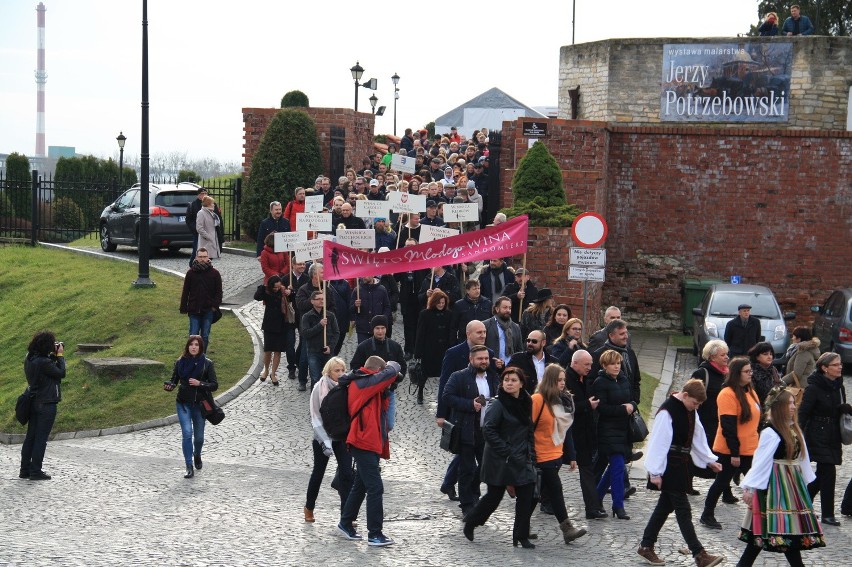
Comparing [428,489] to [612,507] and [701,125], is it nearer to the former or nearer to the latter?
[612,507]

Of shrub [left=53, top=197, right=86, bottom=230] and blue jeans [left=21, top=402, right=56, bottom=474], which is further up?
shrub [left=53, top=197, right=86, bottom=230]

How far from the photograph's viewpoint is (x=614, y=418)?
11.5 meters

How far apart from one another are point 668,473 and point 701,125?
68.0 ft

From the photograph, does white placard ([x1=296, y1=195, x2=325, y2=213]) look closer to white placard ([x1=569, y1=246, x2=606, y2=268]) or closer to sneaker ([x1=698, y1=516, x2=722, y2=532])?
white placard ([x1=569, y1=246, x2=606, y2=268])

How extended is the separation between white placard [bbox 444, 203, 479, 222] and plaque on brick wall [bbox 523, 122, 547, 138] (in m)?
5.98

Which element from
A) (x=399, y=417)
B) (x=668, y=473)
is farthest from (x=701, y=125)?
(x=668, y=473)

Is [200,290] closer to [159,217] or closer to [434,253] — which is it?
[434,253]

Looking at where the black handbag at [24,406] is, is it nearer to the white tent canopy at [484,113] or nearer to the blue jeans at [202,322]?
the blue jeans at [202,322]

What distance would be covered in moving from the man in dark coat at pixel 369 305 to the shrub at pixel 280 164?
11.4m

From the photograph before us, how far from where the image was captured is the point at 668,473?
32.2 ft

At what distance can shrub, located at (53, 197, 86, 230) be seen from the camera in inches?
1367

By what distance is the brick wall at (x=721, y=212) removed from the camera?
26.7 metres

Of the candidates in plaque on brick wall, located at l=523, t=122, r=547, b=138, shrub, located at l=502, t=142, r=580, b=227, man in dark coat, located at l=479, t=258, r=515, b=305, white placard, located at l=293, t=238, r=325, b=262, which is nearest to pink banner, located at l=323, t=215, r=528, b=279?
man in dark coat, located at l=479, t=258, r=515, b=305

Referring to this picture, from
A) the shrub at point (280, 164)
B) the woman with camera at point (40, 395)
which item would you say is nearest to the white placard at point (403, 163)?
the shrub at point (280, 164)
